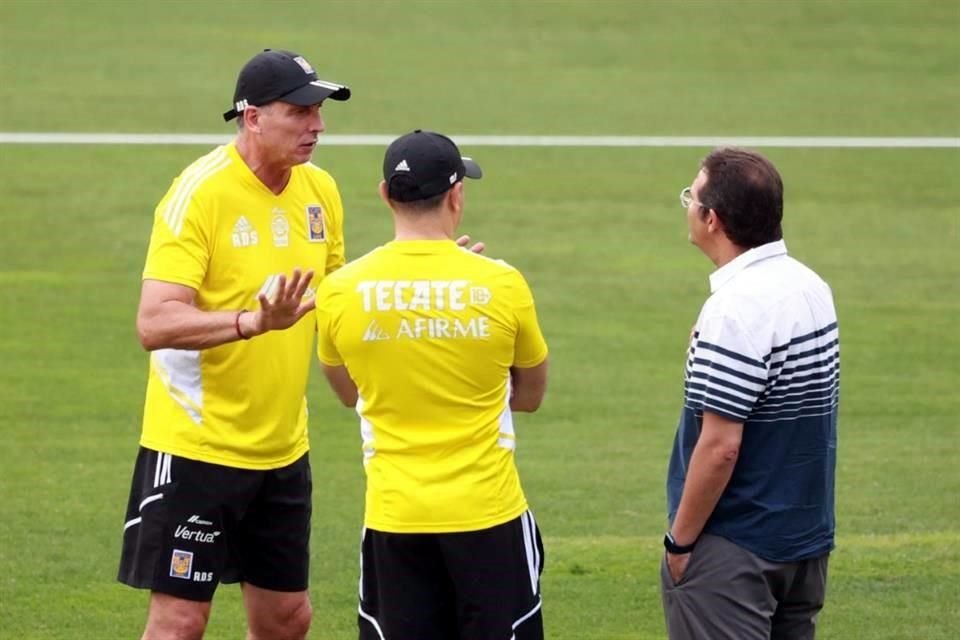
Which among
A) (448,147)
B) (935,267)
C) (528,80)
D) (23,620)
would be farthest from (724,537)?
(528,80)

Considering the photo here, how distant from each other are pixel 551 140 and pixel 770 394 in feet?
47.5

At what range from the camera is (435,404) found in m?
5.15

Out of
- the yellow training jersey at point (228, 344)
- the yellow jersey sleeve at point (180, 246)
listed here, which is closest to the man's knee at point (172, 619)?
the yellow training jersey at point (228, 344)

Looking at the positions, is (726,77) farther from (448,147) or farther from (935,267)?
(448,147)

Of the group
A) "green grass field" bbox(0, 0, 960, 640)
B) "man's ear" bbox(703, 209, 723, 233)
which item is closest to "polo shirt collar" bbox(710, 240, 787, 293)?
"man's ear" bbox(703, 209, 723, 233)

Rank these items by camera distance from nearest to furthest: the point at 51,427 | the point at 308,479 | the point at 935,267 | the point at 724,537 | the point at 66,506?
the point at 724,537, the point at 308,479, the point at 66,506, the point at 51,427, the point at 935,267

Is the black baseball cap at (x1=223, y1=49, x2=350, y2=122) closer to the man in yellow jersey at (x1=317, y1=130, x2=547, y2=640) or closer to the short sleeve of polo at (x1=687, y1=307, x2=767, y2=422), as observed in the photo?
the man in yellow jersey at (x1=317, y1=130, x2=547, y2=640)

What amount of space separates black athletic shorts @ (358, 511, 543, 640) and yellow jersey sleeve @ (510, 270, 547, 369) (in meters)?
0.49

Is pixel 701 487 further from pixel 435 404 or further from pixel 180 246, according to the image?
pixel 180 246

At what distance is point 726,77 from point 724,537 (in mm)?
17366

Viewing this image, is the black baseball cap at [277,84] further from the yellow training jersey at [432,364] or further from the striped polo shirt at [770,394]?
the striped polo shirt at [770,394]

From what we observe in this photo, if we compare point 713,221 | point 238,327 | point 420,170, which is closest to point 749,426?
point 713,221

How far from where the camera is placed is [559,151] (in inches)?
745

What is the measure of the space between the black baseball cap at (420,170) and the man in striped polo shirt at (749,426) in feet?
2.39
